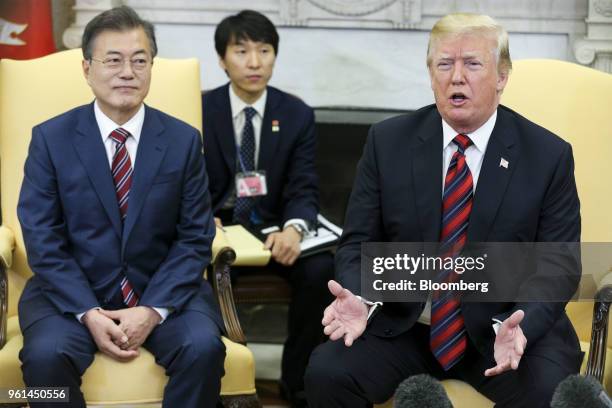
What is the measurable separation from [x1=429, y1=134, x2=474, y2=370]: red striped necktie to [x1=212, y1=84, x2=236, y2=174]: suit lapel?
4.62 feet

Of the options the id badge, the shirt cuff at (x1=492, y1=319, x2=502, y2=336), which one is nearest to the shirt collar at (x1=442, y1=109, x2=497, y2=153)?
the shirt cuff at (x1=492, y1=319, x2=502, y2=336)

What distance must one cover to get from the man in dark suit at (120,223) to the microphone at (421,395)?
51.5 inches

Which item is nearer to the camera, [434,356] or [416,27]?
[434,356]

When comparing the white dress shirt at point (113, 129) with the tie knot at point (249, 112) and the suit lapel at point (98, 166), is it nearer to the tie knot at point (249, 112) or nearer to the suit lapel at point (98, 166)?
the suit lapel at point (98, 166)

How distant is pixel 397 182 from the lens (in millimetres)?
3102

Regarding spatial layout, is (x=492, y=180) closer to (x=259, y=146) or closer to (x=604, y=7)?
(x=259, y=146)

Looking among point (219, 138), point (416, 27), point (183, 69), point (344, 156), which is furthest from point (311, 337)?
point (416, 27)

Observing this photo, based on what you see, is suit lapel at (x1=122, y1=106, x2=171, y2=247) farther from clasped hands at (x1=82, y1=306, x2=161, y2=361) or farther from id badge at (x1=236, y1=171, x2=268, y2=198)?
id badge at (x1=236, y1=171, x2=268, y2=198)

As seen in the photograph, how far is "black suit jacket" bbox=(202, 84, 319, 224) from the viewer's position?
427 centimetres

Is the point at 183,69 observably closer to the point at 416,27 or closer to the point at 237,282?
the point at 237,282

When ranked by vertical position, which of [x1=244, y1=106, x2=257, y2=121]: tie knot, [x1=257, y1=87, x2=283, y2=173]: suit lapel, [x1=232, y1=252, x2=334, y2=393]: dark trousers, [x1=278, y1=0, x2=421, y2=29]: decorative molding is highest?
[x1=278, y1=0, x2=421, y2=29]: decorative molding

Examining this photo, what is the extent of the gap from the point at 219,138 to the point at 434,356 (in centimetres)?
161

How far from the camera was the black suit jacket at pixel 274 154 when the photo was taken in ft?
14.0

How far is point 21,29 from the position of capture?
201 inches
